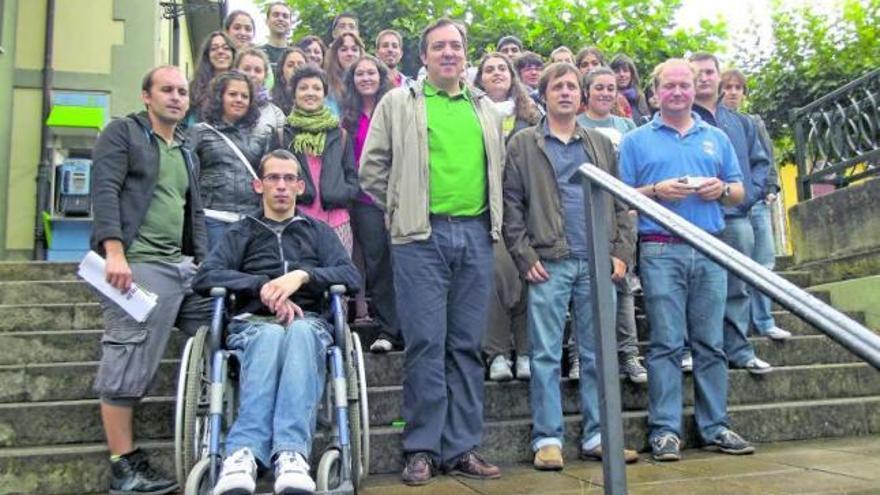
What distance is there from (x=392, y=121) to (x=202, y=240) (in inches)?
45.9

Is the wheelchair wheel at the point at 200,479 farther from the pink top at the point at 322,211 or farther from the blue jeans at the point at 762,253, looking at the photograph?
the blue jeans at the point at 762,253

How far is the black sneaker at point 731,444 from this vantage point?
13.5 ft

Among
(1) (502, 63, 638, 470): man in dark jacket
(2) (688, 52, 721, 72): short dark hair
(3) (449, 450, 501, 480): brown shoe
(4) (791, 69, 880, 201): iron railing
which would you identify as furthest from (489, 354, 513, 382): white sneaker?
(4) (791, 69, 880, 201): iron railing

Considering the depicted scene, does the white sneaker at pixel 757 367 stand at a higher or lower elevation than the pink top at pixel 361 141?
lower

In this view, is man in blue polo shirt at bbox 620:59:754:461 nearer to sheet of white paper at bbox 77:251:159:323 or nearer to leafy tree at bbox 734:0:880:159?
sheet of white paper at bbox 77:251:159:323

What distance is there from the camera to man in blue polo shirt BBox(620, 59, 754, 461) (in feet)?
13.5

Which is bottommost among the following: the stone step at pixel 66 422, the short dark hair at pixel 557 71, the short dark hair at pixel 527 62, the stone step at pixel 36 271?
the stone step at pixel 66 422

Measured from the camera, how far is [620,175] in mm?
4500

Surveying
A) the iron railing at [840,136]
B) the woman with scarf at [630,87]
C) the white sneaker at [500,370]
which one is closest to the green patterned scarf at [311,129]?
the white sneaker at [500,370]

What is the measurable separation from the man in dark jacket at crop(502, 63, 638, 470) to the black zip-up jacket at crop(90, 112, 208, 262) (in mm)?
1802

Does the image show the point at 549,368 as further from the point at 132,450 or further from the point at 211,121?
the point at 211,121

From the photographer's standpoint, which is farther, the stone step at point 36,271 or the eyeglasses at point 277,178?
the stone step at point 36,271

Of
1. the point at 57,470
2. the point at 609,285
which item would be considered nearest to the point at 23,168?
the point at 57,470

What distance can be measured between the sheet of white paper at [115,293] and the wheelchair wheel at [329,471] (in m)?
1.12
